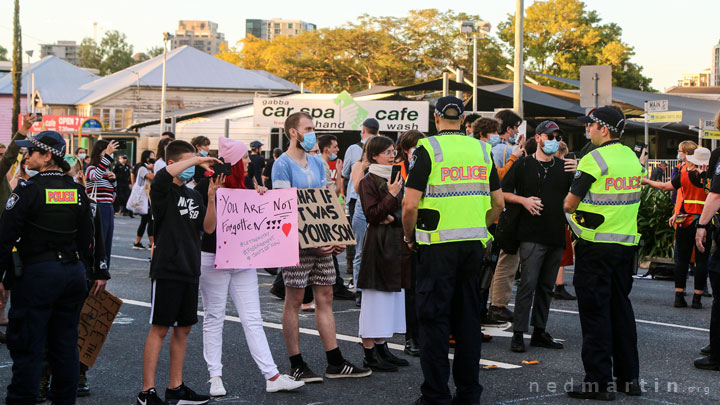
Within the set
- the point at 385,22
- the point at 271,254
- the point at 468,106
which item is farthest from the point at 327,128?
the point at 385,22

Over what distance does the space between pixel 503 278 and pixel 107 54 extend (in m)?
129

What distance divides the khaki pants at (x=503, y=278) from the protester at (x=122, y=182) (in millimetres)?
15876

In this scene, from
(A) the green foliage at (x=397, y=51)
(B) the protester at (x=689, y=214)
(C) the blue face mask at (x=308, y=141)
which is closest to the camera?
(C) the blue face mask at (x=308, y=141)

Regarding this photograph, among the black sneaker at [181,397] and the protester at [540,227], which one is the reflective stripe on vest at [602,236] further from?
the black sneaker at [181,397]

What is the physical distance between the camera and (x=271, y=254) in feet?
20.9

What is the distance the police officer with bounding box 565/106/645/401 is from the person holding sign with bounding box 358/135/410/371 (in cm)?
148

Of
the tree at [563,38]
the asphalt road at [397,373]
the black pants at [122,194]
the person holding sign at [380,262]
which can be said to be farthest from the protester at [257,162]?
the tree at [563,38]

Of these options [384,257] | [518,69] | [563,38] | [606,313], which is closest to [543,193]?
[384,257]

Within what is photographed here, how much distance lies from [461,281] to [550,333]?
3.15m

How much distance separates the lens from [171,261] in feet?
18.3

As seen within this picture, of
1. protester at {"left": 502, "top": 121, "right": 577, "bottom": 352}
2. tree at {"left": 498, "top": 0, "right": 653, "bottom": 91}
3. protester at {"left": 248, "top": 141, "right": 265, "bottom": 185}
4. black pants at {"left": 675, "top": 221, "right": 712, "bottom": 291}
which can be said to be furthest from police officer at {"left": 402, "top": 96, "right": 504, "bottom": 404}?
tree at {"left": 498, "top": 0, "right": 653, "bottom": 91}

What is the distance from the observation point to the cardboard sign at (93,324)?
6.11 meters

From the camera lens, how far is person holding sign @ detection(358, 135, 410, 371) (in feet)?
22.8

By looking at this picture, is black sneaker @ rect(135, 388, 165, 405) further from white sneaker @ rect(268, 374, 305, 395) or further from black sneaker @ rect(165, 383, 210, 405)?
white sneaker @ rect(268, 374, 305, 395)
